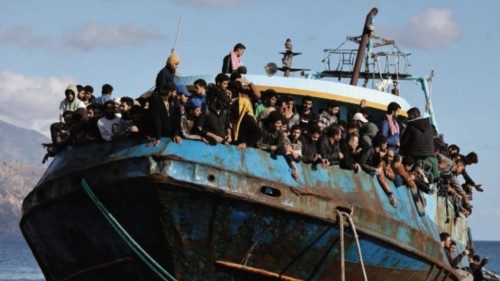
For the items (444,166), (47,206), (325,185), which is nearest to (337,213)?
(325,185)

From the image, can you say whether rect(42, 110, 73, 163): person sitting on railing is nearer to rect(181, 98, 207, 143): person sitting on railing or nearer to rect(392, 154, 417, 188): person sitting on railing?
rect(181, 98, 207, 143): person sitting on railing

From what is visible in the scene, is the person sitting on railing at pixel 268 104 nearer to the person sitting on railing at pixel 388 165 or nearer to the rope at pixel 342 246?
the person sitting on railing at pixel 388 165

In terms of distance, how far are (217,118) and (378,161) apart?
2840mm

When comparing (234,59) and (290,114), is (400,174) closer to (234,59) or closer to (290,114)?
(290,114)

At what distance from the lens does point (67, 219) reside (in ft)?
53.2

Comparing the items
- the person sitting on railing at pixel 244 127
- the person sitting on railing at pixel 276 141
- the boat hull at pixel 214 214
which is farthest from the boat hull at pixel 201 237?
the person sitting on railing at pixel 244 127

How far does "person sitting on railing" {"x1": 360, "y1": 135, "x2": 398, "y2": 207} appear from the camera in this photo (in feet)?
54.5

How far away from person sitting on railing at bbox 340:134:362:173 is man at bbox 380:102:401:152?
1.38 m

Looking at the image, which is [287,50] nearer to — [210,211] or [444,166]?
[444,166]

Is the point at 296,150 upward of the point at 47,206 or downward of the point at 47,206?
upward

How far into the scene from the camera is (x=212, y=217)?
14.9 meters

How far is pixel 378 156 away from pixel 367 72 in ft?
31.6

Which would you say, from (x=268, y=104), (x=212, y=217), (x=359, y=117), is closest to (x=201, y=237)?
(x=212, y=217)

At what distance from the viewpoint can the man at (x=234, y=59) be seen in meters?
18.6
